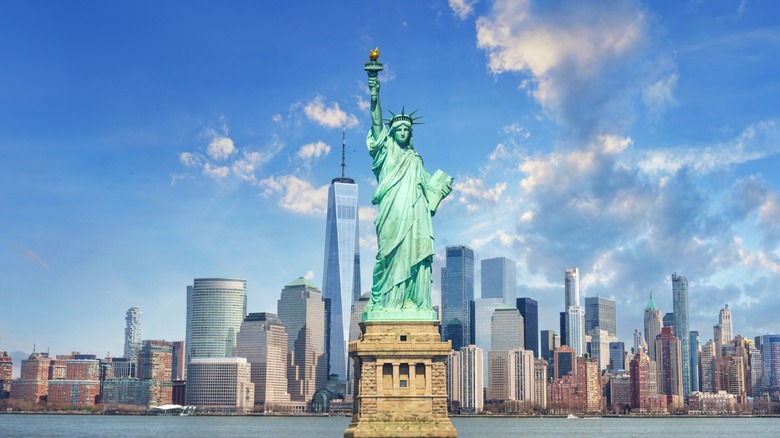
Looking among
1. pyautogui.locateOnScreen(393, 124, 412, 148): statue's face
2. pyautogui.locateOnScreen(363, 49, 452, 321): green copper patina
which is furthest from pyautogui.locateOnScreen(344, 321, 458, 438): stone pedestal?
pyautogui.locateOnScreen(393, 124, 412, 148): statue's face

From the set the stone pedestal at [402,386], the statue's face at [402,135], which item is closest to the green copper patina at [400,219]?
the statue's face at [402,135]

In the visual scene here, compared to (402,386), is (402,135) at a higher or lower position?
higher

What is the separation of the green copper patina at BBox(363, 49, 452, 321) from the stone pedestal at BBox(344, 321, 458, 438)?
1.51 meters

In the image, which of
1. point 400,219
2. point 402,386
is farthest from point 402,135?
point 402,386

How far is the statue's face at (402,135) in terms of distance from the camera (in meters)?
56.2

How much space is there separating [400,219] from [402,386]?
8.14 meters

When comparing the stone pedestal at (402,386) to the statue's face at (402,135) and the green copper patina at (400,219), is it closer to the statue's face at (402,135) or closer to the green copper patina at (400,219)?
Answer: the green copper patina at (400,219)

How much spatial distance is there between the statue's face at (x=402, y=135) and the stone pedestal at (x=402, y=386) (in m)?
9.65

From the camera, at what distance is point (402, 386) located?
53125mm

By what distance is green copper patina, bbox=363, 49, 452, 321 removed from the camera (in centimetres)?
5475

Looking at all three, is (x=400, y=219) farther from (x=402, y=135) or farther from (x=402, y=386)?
(x=402, y=386)

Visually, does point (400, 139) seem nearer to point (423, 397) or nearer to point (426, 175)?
point (426, 175)

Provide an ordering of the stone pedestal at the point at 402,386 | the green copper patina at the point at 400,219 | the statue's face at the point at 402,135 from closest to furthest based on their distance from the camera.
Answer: the stone pedestal at the point at 402,386
the green copper patina at the point at 400,219
the statue's face at the point at 402,135

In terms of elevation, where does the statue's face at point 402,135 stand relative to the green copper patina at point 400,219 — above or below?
above
